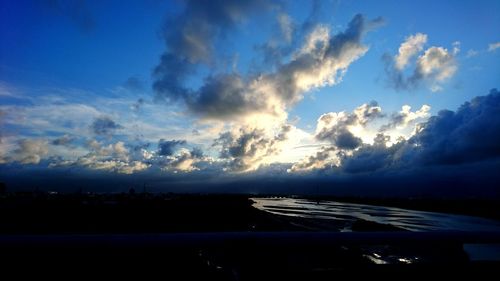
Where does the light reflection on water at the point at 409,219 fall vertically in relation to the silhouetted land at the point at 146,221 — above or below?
below

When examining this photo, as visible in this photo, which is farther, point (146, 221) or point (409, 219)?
point (409, 219)

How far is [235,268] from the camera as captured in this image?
11.3 ft

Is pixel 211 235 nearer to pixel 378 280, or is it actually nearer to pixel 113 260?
pixel 113 260

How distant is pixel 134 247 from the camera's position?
10.3 feet

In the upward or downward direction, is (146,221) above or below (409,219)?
above

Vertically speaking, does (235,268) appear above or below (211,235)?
below

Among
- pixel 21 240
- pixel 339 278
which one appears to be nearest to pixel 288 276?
pixel 339 278

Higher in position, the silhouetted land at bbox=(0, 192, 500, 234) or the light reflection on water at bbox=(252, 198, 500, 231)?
the silhouetted land at bbox=(0, 192, 500, 234)

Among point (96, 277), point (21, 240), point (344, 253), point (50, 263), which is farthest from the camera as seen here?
point (344, 253)

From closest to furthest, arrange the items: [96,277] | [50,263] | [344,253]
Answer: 1. [96,277]
2. [50,263]
3. [344,253]

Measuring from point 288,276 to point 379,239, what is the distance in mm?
1163

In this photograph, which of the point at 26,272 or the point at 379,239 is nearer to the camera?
the point at 26,272

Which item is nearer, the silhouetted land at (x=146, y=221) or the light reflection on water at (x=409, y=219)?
the silhouetted land at (x=146, y=221)

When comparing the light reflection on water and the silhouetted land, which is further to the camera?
the light reflection on water
